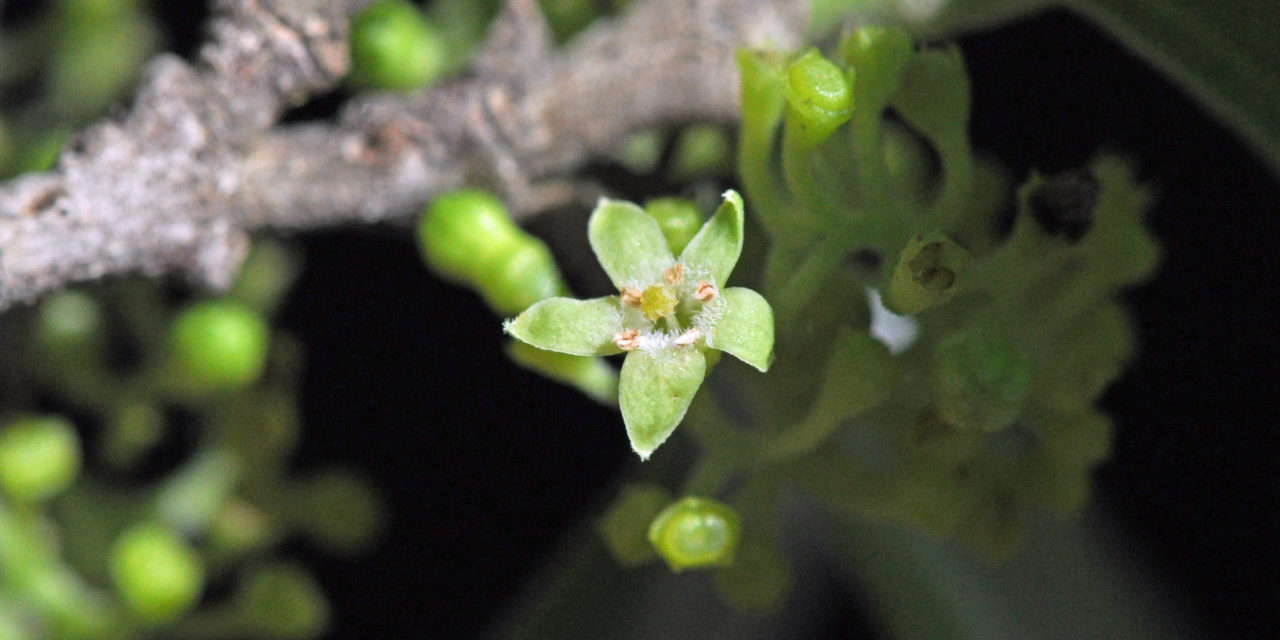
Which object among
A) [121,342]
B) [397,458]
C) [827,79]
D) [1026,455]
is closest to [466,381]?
[397,458]

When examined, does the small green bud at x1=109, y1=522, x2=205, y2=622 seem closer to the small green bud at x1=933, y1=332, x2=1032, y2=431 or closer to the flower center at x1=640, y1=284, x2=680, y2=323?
the flower center at x1=640, y1=284, x2=680, y2=323

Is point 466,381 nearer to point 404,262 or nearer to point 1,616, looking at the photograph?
point 404,262

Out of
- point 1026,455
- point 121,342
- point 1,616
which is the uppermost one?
point 121,342

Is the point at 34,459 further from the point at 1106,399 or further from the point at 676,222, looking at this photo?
the point at 1106,399

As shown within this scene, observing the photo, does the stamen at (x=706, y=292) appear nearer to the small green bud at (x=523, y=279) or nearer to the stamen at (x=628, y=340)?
the stamen at (x=628, y=340)

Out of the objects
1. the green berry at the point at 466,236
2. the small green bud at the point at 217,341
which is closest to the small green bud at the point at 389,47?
the green berry at the point at 466,236

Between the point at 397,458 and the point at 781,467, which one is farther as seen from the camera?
the point at 397,458
